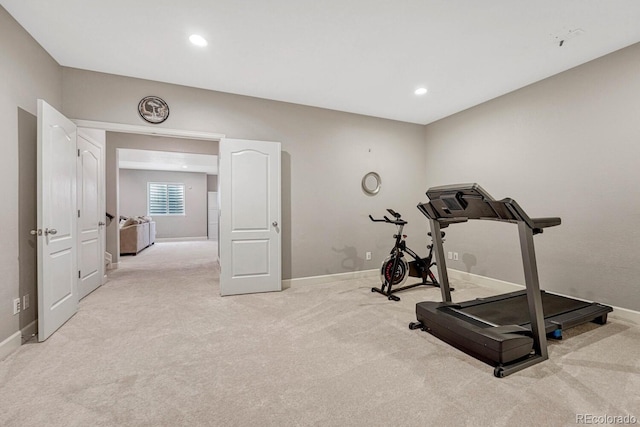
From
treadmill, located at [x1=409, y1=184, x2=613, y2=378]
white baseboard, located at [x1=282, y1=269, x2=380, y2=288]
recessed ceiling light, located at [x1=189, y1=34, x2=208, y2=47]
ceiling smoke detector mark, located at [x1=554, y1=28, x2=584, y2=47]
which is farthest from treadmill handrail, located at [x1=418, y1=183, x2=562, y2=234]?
recessed ceiling light, located at [x1=189, y1=34, x2=208, y2=47]

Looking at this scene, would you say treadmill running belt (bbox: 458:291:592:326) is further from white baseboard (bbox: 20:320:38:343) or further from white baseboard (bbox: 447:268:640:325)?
white baseboard (bbox: 20:320:38:343)

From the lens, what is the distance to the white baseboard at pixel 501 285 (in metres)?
2.82

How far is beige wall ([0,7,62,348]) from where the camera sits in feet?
7.39

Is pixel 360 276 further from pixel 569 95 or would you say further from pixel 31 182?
pixel 31 182

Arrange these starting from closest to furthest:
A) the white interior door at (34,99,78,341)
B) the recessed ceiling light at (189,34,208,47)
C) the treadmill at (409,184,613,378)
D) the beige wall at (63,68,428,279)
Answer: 1. the treadmill at (409,184,613,378)
2. the white interior door at (34,99,78,341)
3. the recessed ceiling light at (189,34,208,47)
4. the beige wall at (63,68,428,279)

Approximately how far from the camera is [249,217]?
388 cm

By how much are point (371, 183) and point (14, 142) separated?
4222mm

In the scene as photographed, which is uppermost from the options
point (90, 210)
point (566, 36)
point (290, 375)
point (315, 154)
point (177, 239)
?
point (566, 36)

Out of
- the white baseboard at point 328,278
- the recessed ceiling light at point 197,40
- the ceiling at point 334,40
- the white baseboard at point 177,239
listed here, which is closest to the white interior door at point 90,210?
the ceiling at point 334,40

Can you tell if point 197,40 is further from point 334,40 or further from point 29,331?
point 29,331

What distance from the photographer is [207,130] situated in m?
3.79

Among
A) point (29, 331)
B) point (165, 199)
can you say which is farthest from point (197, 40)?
point (165, 199)

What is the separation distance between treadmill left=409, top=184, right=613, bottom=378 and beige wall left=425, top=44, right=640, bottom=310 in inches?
19.6

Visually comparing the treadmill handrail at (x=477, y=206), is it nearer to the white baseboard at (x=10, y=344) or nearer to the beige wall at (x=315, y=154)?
the beige wall at (x=315, y=154)
